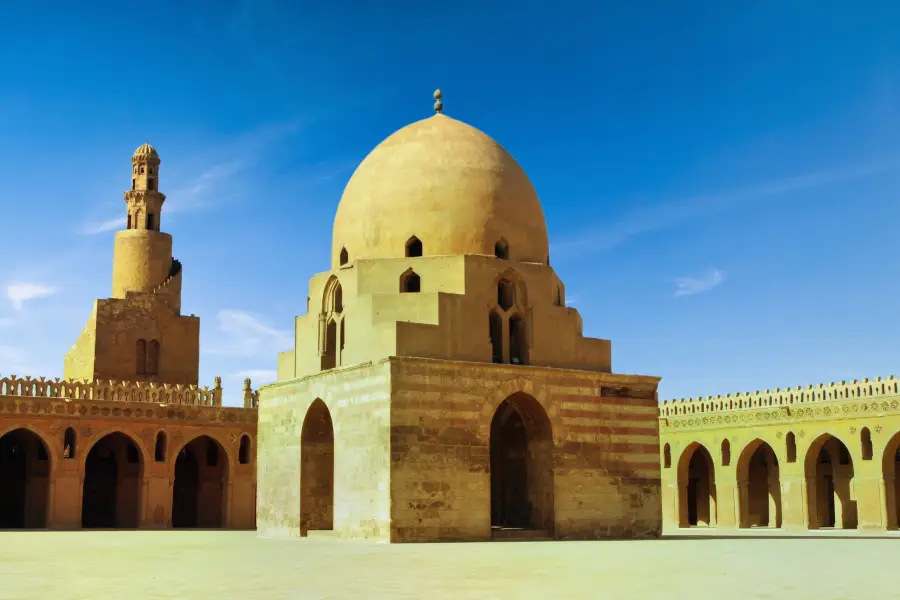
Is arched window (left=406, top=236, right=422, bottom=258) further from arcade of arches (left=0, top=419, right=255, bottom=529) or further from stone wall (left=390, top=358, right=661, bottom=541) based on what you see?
arcade of arches (left=0, top=419, right=255, bottom=529)

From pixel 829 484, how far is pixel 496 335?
15.8 metres

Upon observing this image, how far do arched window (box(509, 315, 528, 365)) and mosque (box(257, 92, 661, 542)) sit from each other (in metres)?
0.03

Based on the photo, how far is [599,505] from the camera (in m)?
18.6

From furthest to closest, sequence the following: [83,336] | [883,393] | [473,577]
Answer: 1. [83,336]
2. [883,393]
3. [473,577]

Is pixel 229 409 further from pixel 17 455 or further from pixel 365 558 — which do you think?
pixel 365 558

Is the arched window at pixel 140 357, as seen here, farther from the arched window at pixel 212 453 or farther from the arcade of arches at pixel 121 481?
the arched window at pixel 212 453

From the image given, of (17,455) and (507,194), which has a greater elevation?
(507,194)

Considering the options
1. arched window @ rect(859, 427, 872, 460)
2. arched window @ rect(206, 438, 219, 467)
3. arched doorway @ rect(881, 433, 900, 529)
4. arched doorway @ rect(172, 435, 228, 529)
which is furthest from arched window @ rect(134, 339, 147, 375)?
arched doorway @ rect(881, 433, 900, 529)

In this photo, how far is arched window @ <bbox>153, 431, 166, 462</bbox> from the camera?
2850cm

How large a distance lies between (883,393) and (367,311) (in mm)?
14487

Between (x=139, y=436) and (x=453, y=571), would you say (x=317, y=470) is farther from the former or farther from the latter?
(x=139, y=436)

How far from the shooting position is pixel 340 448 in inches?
706

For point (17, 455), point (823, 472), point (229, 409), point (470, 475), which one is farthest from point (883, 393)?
point (17, 455)

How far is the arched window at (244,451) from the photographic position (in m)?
29.9
